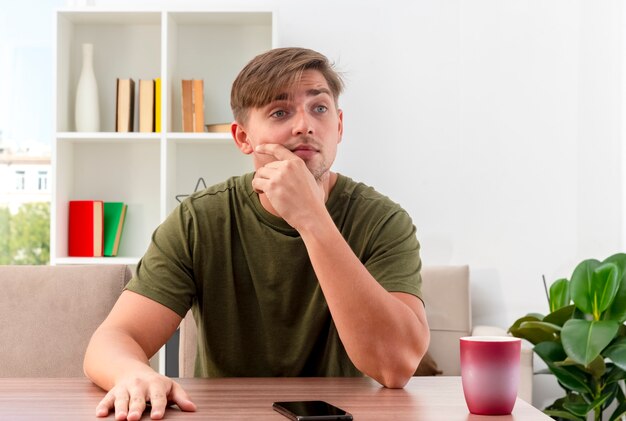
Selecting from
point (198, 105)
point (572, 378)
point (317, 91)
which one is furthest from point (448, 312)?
point (317, 91)

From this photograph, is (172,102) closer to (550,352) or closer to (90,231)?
(90,231)

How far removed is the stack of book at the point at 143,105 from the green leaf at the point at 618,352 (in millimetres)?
2074

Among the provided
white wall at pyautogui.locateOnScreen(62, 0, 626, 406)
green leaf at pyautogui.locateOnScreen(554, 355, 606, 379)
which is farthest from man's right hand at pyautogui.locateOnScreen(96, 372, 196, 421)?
white wall at pyautogui.locateOnScreen(62, 0, 626, 406)

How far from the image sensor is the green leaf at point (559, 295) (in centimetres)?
351

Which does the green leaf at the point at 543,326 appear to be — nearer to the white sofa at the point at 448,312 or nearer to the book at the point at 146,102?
the white sofa at the point at 448,312

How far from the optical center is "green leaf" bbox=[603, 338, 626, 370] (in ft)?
9.82

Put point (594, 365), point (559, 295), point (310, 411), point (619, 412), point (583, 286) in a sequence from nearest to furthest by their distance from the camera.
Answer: point (310, 411), point (594, 365), point (583, 286), point (619, 412), point (559, 295)

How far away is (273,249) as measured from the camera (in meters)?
1.70

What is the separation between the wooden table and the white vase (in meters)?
2.49

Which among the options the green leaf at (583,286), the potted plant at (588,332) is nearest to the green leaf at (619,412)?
the potted plant at (588,332)

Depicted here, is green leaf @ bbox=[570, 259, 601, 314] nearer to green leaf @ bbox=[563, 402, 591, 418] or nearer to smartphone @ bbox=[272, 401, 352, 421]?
green leaf @ bbox=[563, 402, 591, 418]

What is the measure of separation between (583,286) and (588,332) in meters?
0.28

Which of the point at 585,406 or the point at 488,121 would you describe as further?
the point at 488,121

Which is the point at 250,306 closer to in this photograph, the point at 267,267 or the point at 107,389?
the point at 267,267
